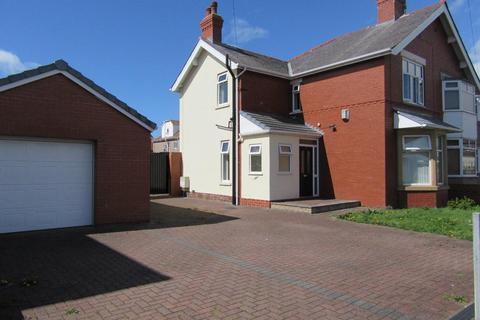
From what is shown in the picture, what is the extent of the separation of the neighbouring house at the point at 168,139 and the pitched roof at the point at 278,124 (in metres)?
24.0

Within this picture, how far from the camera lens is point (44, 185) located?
9.69 meters

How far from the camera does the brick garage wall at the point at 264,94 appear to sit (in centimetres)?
1728

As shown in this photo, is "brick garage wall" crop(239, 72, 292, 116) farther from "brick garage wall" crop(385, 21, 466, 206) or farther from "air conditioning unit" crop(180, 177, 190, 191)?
"air conditioning unit" crop(180, 177, 190, 191)

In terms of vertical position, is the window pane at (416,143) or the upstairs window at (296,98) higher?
the upstairs window at (296,98)

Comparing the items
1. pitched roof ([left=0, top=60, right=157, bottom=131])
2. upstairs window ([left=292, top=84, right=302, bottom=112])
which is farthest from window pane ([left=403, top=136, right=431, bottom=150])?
pitched roof ([left=0, top=60, right=157, bottom=131])

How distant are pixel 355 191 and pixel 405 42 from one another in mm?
6189

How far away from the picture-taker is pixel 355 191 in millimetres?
15836

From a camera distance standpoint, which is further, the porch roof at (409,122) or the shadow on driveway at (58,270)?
the porch roof at (409,122)

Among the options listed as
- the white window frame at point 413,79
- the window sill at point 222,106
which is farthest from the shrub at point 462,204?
the window sill at point 222,106

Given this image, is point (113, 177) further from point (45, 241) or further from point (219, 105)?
point (219, 105)

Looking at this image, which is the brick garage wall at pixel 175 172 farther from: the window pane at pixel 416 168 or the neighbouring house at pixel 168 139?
the neighbouring house at pixel 168 139

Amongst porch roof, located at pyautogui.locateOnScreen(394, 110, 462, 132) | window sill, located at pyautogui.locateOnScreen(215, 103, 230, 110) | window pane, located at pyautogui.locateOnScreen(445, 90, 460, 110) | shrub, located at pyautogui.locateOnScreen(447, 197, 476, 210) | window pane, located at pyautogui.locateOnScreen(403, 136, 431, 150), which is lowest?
shrub, located at pyautogui.locateOnScreen(447, 197, 476, 210)

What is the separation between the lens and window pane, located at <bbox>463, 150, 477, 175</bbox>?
744 inches

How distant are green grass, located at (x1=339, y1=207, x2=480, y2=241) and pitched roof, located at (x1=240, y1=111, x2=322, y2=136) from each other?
14.6ft
